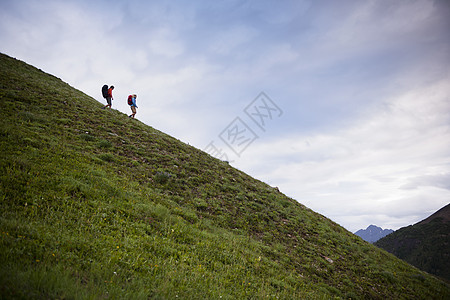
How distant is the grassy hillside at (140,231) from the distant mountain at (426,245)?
115 meters

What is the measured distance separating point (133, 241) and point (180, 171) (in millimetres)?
9370

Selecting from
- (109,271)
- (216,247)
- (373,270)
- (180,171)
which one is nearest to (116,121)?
(180,171)

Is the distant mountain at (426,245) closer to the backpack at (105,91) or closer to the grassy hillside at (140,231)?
the grassy hillside at (140,231)

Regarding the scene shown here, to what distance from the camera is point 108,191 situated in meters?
9.01

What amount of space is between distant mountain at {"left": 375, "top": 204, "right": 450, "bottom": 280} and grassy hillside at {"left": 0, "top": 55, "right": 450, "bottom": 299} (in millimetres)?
114740

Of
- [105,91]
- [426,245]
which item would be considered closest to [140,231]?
[105,91]

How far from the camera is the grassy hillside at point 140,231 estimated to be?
4789 mm

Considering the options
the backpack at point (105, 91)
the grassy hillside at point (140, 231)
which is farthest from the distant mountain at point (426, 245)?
the backpack at point (105, 91)

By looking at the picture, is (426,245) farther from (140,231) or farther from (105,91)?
(140,231)

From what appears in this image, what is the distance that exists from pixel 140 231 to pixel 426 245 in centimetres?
15006

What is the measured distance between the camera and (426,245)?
109 m

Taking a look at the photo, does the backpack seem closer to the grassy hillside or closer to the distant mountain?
the grassy hillside

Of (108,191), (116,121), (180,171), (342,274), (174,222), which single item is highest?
(116,121)

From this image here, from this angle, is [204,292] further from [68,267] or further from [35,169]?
[35,169]
